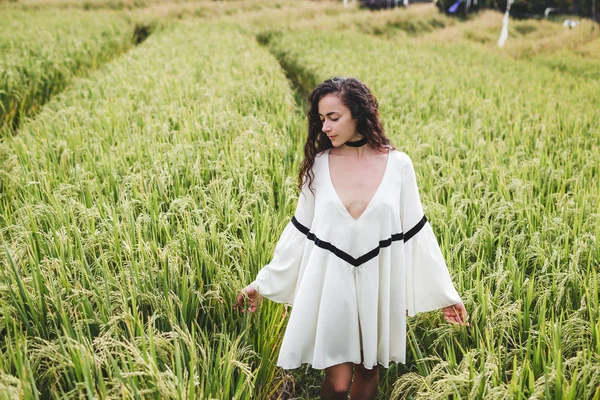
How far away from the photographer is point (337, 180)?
1.64 meters


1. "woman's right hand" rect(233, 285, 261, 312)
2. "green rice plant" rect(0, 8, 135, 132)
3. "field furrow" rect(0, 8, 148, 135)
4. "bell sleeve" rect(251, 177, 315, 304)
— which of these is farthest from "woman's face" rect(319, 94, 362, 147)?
"green rice plant" rect(0, 8, 135, 132)

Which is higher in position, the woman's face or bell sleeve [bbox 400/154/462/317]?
the woman's face

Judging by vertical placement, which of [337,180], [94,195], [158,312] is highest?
[337,180]

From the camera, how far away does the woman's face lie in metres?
1.59

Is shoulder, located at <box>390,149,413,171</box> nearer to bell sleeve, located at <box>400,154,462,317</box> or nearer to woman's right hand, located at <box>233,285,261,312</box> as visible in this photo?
bell sleeve, located at <box>400,154,462,317</box>

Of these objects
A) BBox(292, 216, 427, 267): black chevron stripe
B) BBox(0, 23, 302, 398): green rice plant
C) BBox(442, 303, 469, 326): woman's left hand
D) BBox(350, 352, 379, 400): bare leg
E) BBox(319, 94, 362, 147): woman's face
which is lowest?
BBox(350, 352, 379, 400): bare leg

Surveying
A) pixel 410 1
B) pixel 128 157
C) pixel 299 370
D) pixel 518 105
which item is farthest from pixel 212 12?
pixel 299 370

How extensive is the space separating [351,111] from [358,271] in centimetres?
59

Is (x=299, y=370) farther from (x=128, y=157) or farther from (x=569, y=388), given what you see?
(x=128, y=157)

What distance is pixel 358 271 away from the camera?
160cm

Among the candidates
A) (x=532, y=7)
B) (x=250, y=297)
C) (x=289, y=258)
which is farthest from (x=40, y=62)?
(x=532, y=7)

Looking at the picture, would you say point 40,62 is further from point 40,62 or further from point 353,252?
point 353,252

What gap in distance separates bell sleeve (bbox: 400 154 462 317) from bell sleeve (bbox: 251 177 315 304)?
37 centimetres

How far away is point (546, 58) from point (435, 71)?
6195 mm
